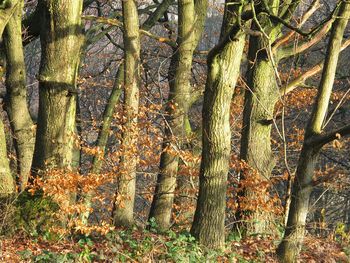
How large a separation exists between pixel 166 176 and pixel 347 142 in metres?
9.50

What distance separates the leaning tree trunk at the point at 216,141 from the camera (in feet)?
27.0

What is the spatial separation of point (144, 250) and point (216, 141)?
1.85 m

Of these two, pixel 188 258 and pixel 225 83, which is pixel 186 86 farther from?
pixel 188 258

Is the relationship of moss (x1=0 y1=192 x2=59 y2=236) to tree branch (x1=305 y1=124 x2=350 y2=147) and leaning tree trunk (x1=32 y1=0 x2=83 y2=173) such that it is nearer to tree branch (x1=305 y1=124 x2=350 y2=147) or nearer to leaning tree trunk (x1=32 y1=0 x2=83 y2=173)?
leaning tree trunk (x1=32 y1=0 x2=83 y2=173)

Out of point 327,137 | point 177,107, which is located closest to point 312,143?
point 327,137

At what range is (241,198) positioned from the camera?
1001 cm

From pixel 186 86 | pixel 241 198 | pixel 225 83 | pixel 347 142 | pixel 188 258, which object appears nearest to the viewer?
pixel 188 258

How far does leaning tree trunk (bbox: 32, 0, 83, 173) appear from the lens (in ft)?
28.9

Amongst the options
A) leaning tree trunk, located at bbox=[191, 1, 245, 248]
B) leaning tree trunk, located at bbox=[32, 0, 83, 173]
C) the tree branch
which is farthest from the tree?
leaning tree trunk, located at bbox=[32, 0, 83, 173]

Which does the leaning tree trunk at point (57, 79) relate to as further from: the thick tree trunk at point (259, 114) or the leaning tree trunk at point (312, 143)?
the leaning tree trunk at point (312, 143)

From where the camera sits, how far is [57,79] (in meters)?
8.88

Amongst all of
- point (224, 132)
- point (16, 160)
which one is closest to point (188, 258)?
point (224, 132)

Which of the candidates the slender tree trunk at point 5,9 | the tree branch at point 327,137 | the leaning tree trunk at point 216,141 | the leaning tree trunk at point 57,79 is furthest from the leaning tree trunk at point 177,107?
the tree branch at point 327,137

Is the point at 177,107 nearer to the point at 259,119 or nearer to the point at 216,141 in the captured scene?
the point at 259,119
